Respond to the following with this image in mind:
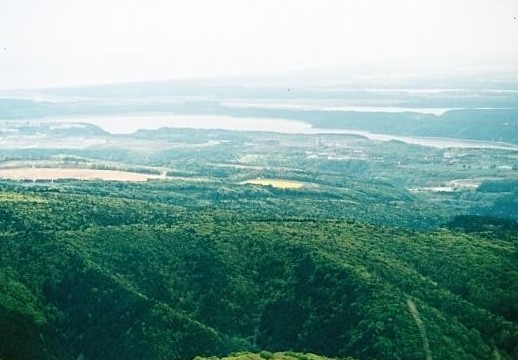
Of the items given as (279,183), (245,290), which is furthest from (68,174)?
(245,290)

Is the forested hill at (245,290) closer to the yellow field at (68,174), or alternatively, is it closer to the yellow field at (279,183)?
the yellow field at (68,174)

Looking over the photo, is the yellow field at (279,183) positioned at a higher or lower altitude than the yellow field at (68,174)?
lower

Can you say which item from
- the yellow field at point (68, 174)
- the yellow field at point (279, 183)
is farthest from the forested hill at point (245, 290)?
the yellow field at point (279, 183)

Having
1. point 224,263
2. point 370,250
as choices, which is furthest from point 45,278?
point 370,250

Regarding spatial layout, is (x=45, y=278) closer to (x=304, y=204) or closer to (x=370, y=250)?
(x=370, y=250)

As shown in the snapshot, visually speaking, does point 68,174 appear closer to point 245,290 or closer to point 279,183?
point 279,183

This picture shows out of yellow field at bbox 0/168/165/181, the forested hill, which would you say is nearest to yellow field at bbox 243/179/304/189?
yellow field at bbox 0/168/165/181
